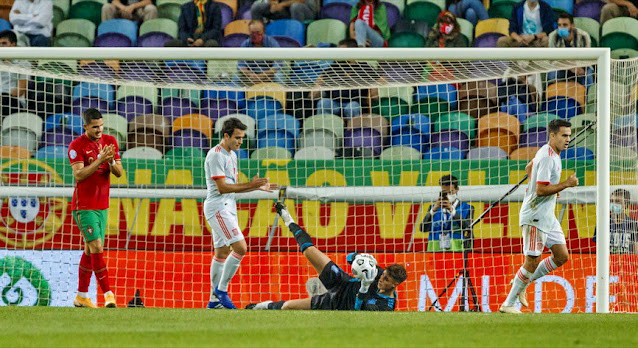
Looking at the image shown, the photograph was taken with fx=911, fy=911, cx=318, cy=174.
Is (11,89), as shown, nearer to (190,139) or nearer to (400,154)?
(190,139)

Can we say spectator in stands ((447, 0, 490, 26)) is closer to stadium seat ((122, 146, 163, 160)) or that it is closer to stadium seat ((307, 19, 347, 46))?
stadium seat ((307, 19, 347, 46))

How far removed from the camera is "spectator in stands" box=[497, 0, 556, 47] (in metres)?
12.4

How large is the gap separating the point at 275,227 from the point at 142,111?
8.43 ft

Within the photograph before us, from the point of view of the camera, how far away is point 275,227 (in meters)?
9.38

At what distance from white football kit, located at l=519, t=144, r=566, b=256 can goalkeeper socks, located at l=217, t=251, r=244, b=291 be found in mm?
2509

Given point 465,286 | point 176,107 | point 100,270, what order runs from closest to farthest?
1. point 100,270
2. point 465,286
3. point 176,107

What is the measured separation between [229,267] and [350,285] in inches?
42.8

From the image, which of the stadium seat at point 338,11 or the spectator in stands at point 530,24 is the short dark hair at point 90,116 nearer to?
the stadium seat at point 338,11

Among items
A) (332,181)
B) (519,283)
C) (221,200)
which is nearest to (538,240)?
(519,283)

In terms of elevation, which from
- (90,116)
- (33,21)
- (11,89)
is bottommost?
(90,116)

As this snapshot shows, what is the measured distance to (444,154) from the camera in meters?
9.92

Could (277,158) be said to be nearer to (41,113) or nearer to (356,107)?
(356,107)

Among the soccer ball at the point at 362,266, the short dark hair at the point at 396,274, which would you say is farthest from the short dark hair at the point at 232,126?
the short dark hair at the point at 396,274

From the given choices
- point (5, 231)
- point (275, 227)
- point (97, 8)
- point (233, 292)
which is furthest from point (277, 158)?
point (97, 8)
